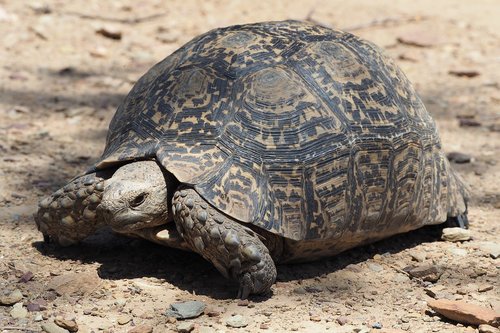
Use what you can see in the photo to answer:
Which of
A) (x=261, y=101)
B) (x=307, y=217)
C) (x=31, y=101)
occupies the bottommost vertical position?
(x=31, y=101)

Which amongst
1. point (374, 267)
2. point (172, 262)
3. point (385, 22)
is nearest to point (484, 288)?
point (374, 267)

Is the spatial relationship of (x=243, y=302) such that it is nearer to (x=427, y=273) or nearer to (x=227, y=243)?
(x=227, y=243)

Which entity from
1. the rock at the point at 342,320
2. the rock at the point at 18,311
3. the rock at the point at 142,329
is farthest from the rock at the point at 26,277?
the rock at the point at 342,320

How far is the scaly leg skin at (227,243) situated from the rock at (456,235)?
1.38 meters

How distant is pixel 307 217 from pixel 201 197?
557 millimetres

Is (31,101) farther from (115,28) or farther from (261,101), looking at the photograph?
(261,101)

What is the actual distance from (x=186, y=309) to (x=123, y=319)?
0.30m

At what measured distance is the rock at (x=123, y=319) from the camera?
3.92 m

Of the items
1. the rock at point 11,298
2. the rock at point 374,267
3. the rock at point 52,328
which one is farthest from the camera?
the rock at point 374,267

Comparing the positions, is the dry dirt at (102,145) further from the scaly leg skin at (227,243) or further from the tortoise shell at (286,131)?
the tortoise shell at (286,131)

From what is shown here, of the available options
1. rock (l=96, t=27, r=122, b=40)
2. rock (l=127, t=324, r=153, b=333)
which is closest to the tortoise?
rock (l=127, t=324, r=153, b=333)

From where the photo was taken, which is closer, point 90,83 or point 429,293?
point 429,293

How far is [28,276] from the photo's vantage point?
171 inches

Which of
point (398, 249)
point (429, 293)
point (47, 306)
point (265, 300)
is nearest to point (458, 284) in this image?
point (429, 293)
